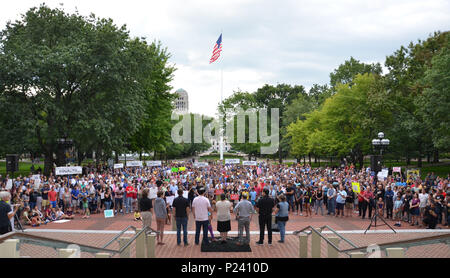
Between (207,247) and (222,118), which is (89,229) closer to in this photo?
(207,247)

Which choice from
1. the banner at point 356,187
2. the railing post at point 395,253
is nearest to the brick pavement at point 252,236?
the railing post at point 395,253

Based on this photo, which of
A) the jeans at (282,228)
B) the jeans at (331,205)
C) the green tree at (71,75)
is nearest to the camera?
the jeans at (282,228)

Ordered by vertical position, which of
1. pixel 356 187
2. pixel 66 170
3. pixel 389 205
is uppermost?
pixel 66 170

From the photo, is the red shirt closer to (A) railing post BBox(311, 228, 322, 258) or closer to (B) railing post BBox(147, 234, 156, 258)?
(B) railing post BBox(147, 234, 156, 258)

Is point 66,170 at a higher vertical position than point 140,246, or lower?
higher

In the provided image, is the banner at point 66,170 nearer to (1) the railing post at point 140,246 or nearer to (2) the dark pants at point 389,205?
(1) the railing post at point 140,246

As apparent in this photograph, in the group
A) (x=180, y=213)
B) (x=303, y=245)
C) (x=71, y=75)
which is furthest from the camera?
(x=71, y=75)

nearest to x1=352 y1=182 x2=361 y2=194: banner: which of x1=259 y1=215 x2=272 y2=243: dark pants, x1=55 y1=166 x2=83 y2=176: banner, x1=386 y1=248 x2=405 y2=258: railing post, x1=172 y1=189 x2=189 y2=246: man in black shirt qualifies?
x1=259 y1=215 x2=272 y2=243: dark pants

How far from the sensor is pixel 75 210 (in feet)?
60.7

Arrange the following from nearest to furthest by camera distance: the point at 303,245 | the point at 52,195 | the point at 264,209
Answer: the point at 303,245 < the point at 264,209 < the point at 52,195

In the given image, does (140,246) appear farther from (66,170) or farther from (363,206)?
(66,170)

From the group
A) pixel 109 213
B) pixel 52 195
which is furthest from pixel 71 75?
pixel 109 213
